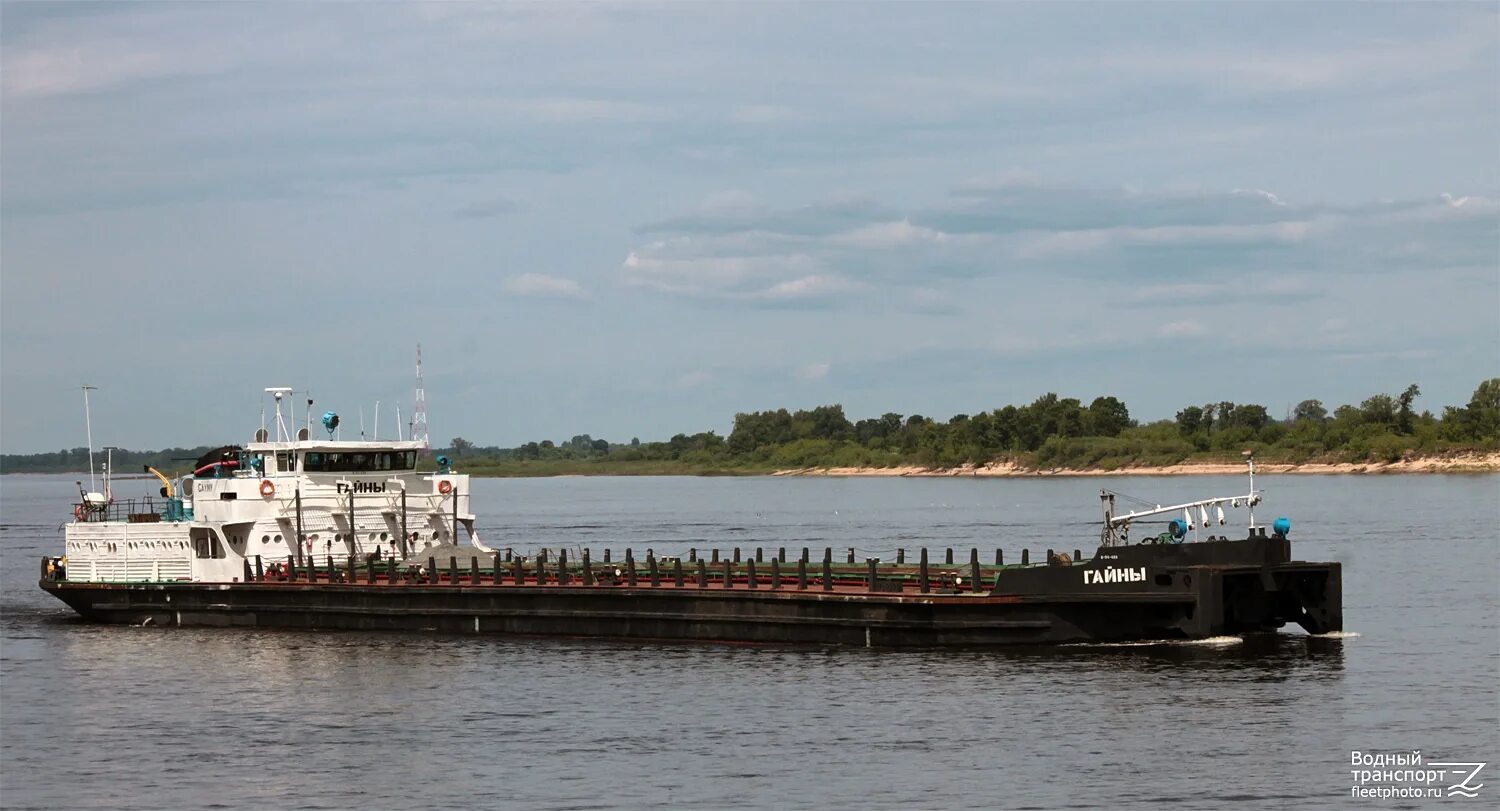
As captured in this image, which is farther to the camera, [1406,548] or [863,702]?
[1406,548]

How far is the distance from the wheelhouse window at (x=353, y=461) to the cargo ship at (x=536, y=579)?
0.17 feet

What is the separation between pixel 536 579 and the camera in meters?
41.9

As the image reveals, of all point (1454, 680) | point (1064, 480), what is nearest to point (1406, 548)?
point (1454, 680)

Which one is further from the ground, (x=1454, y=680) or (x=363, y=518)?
(x=363, y=518)

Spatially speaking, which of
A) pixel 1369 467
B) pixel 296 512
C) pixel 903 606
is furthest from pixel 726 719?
pixel 1369 467

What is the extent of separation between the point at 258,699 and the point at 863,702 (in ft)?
37.0

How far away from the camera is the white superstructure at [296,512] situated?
4497cm

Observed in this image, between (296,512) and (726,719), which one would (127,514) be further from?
(726,719)

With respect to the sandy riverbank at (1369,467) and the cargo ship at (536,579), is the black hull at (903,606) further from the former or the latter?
the sandy riverbank at (1369,467)

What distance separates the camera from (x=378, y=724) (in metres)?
32.0

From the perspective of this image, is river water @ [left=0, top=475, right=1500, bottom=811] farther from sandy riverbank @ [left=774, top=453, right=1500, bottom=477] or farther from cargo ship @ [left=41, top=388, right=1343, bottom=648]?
sandy riverbank @ [left=774, top=453, right=1500, bottom=477]

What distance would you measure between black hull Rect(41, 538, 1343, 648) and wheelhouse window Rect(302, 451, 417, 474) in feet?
9.98

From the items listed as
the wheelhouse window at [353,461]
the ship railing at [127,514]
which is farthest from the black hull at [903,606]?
the ship railing at [127,514]

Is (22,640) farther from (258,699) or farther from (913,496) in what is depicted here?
(913,496)
